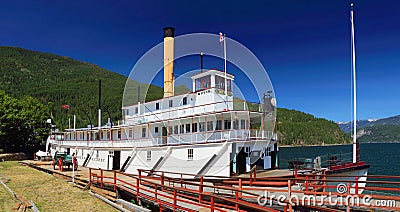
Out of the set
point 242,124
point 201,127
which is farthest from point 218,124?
point 242,124

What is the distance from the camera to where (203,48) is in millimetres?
22391

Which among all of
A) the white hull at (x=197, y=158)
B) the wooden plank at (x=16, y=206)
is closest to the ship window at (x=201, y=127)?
the white hull at (x=197, y=158)

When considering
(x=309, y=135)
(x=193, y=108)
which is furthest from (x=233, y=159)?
(x=309, y=135)

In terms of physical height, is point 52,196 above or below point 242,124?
below

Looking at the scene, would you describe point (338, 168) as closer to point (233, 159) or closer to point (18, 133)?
point (233, 159)

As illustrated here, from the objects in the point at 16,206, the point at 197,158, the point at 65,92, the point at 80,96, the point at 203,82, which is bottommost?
the point at 16,206

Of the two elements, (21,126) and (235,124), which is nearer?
(235,124)

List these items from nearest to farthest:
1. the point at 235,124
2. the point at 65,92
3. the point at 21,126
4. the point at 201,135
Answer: the point at 201,135, the point at 235,124, the point at 21,126, the point at 65,92

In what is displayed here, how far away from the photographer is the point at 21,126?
4591cm

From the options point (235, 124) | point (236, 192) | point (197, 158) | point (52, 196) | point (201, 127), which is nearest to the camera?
point (236, 192)

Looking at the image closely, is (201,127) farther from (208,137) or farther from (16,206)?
(16,206)

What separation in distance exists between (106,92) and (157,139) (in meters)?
139

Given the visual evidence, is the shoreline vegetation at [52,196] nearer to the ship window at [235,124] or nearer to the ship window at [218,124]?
the ship window at [218,124]

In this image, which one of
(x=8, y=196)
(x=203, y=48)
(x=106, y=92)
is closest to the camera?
(x=8, y=196)
